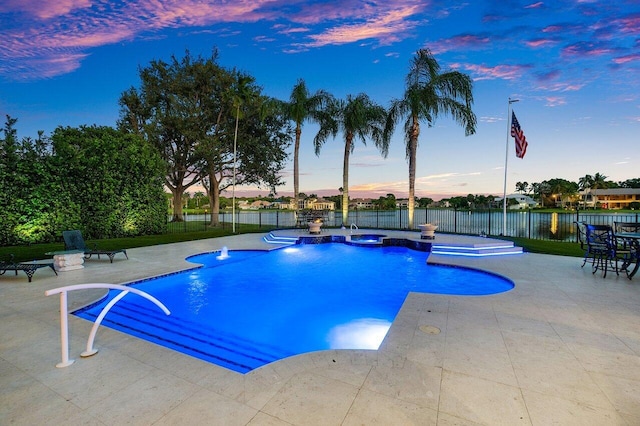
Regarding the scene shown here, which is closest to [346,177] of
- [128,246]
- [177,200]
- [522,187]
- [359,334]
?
[128,246]

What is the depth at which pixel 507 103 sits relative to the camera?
506 inches

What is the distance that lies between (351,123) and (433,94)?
4698mm

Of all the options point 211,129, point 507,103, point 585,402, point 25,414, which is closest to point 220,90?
point 211,129

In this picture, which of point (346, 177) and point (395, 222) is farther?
point (395, 222)

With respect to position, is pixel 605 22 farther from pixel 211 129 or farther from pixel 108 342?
pixel 211 129

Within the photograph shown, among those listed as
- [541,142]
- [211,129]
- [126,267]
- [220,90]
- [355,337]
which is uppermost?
[220,90]

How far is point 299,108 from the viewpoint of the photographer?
17000 millimetres

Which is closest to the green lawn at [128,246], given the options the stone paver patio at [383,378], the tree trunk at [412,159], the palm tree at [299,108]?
the tree trunk at [412,159]

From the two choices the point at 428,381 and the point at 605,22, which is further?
the point at 605,22

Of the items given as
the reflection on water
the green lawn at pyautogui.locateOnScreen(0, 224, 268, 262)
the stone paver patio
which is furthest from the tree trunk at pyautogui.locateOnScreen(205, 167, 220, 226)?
the reflection on water

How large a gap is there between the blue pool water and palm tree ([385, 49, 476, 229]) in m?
7.94

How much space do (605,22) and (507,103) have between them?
376 cm

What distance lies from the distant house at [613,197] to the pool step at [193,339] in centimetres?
8488

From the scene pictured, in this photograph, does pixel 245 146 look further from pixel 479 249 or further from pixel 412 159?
pixel 479 249
